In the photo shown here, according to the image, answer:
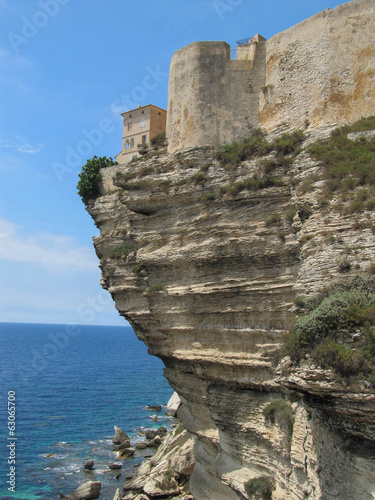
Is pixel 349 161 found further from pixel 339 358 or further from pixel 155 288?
pixel 155 288

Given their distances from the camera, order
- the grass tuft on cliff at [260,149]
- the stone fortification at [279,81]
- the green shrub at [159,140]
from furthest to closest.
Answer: the green shrub at [159,140]
the stone fortification at [279,81]
the grass tuft on cliff at [260,149]

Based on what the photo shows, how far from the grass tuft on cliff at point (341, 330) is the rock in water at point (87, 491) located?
68.6 ft

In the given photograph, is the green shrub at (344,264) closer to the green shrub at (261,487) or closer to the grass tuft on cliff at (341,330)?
the grass tuft on cliff at (341,330)

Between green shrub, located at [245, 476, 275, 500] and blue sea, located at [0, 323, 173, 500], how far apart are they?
13.7 metres

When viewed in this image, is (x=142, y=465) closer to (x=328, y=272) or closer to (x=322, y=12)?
(x=328, y=272)

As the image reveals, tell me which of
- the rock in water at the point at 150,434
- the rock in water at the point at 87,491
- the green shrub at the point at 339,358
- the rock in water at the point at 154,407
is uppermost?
the green shrub at the point at 339,358

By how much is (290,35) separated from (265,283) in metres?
12.4

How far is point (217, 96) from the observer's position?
23.7 meters

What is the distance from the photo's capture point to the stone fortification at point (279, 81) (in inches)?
787

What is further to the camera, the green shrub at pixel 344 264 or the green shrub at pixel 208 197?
the green shrub at pixel 208 197

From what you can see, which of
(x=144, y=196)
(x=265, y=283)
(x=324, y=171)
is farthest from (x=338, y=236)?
(x=144, y=196)

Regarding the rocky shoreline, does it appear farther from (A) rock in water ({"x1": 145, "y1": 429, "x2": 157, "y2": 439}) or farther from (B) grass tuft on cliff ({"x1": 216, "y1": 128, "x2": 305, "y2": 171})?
(B) grass tuft on cliff ({"x1": 216, "y1": 128, "x2": 305, "y2": 171})

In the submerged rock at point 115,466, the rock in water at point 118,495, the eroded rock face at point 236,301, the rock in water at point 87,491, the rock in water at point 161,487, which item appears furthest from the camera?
the submerged rock at point 115,466

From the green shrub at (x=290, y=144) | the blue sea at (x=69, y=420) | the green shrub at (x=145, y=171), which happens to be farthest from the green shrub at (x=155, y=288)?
the blue sea at (x=69, y=420)
